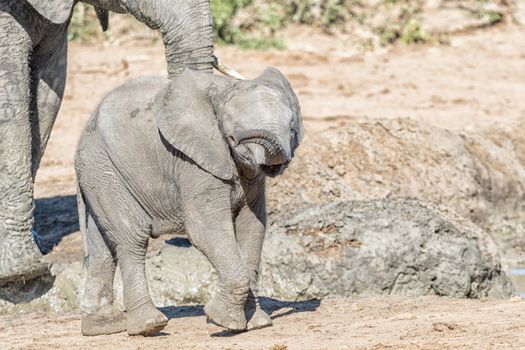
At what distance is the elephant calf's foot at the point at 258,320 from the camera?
652cm

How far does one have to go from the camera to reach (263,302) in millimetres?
7562

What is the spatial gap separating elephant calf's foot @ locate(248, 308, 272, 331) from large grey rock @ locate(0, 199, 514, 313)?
1.44 metres

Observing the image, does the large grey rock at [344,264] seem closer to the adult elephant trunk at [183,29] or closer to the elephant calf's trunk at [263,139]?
the adult elephant trunk at [183,29]

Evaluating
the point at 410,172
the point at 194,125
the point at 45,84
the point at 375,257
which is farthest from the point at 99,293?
the point at 410,172

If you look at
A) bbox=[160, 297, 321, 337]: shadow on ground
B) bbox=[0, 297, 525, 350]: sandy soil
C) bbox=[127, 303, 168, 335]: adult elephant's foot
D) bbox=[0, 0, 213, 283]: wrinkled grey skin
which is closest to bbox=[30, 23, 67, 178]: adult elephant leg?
bbox=[0, 0, 213, 283]: wrinkled grey skin

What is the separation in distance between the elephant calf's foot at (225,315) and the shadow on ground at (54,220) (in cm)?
293

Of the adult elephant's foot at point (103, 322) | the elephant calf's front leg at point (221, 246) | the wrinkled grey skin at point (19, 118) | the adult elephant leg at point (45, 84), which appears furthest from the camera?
the adult elephant leg at point (45, 84)

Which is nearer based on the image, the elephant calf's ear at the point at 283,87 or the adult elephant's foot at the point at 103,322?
the elephant calf's ear at the point at 283,87

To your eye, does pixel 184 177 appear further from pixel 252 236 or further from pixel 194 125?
pixel 252 236

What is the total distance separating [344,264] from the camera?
315 inches

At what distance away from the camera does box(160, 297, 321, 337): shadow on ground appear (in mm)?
7164

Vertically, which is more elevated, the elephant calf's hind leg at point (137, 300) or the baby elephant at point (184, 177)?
the baby elephant at point (184, 177)

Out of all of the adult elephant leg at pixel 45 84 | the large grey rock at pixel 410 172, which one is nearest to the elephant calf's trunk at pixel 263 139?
the adult elephant leg at pixel 45 84

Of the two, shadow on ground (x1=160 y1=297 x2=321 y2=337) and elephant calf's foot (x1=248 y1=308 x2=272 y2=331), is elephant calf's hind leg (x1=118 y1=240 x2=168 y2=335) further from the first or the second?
shadow on ground (x1=160 y1=297 x2=321 y2=337)
